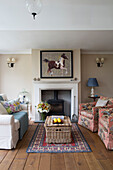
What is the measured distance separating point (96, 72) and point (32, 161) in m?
3.98

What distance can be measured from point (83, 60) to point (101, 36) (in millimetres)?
1669

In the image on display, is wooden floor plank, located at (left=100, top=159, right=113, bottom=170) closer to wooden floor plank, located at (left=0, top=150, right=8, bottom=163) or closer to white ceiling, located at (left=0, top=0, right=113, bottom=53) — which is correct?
wooden floor plank, located at (left=0, top=150, right=8, bottom=163)

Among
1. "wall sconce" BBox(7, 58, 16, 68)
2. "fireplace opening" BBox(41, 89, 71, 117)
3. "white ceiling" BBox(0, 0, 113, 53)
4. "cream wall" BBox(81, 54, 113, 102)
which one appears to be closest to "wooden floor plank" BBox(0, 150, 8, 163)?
"white ceiling" BBox(0, 0, 113, 53)

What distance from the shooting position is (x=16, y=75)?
542 cm

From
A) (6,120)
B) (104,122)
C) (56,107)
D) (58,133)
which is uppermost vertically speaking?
(6,120)

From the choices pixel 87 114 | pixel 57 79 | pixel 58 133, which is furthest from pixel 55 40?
pixel 58 133

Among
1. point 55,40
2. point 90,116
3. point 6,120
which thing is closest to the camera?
point 6,120


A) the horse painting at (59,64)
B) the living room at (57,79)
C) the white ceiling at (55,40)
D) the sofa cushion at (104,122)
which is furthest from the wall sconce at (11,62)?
the sofa cushion at (104,122)

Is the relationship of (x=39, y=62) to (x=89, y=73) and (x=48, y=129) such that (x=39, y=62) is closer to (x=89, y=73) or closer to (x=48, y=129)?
(x=89, y=73)

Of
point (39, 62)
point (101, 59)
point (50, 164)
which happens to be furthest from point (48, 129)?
point (101, 59)

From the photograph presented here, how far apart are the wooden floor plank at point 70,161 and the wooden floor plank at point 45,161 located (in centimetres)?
28

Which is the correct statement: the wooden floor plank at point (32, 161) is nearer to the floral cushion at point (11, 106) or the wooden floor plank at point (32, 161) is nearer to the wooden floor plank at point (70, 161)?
the wooden floor plank at point (70, 161)

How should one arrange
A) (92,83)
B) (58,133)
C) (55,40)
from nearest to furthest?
(58,133)
(55,40)
(92,83)

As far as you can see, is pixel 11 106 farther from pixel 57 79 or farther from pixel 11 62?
pixel 11 62
